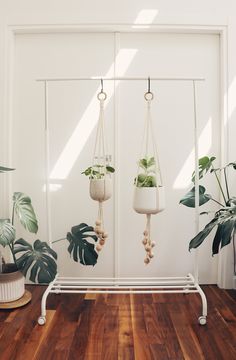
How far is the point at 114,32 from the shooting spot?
2.41 m

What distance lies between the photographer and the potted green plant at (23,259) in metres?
1.90

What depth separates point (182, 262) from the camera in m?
2.50

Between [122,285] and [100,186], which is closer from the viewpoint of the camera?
[100,186]

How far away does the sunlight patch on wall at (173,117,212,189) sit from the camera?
246 cm

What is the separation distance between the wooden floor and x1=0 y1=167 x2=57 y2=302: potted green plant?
16 cm

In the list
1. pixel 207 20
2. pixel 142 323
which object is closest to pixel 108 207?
pixel 142 323

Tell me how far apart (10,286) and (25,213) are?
521mm

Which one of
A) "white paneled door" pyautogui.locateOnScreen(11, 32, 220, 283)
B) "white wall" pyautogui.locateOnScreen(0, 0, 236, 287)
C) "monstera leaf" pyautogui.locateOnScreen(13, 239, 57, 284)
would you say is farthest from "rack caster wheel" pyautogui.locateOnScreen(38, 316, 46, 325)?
"white wall" pyautogui.locateOnScreen(0, 0, 236, 287)

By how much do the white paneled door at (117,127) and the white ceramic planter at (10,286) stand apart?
17.6 inches

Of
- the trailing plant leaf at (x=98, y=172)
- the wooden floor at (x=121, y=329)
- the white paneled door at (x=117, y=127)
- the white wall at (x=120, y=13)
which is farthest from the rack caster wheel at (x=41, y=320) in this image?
the white wall at (x=120, y=13)

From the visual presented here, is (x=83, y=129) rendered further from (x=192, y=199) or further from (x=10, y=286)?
(x=10, y=286)

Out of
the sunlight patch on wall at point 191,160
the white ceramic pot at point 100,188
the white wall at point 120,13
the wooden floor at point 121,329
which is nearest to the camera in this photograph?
the wooden floor at point 121,329

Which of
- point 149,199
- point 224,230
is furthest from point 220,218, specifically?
point 149,199

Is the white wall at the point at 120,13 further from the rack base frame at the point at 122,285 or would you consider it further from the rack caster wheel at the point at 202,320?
the rack caster wheel at the point at 202,320
